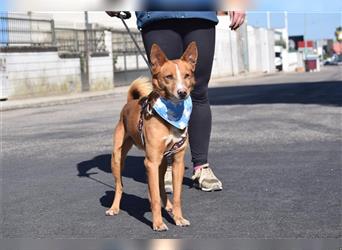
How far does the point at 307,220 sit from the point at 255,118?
276 inches

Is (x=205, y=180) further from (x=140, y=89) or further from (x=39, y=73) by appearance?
(x=39, y=73)

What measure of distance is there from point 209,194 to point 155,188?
39.3 inches

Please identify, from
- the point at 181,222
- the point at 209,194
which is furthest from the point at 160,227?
the point at 209,194

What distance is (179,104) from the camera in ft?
13.3

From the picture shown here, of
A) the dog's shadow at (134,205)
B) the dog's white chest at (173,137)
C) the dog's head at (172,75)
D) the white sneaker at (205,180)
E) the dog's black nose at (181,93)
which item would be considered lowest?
the dog's shadow at (134,205)

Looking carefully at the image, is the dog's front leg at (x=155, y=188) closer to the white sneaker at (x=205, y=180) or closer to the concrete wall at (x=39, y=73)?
the white sneaker at (x=205, y=180)

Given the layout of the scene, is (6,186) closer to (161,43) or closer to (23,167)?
(23,167)

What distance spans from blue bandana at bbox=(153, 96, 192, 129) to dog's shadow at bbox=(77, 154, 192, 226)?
0.67 meters

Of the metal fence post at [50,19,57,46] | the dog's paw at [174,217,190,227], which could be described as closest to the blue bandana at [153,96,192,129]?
the dog's paw at [174,217,190,227]

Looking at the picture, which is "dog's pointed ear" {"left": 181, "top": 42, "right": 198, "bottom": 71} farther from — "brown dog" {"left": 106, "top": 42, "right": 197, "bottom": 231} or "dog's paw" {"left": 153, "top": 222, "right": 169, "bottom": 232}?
"dog's paw" {"left": 153, "top": 222, "right": 169, "bottom": 232}

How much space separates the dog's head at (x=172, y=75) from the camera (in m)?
3.82

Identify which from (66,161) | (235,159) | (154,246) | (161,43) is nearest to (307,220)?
(154,246)

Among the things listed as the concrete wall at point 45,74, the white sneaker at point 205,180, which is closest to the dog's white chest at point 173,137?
the white sneaker at point 205,180

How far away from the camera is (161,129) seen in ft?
13.3
